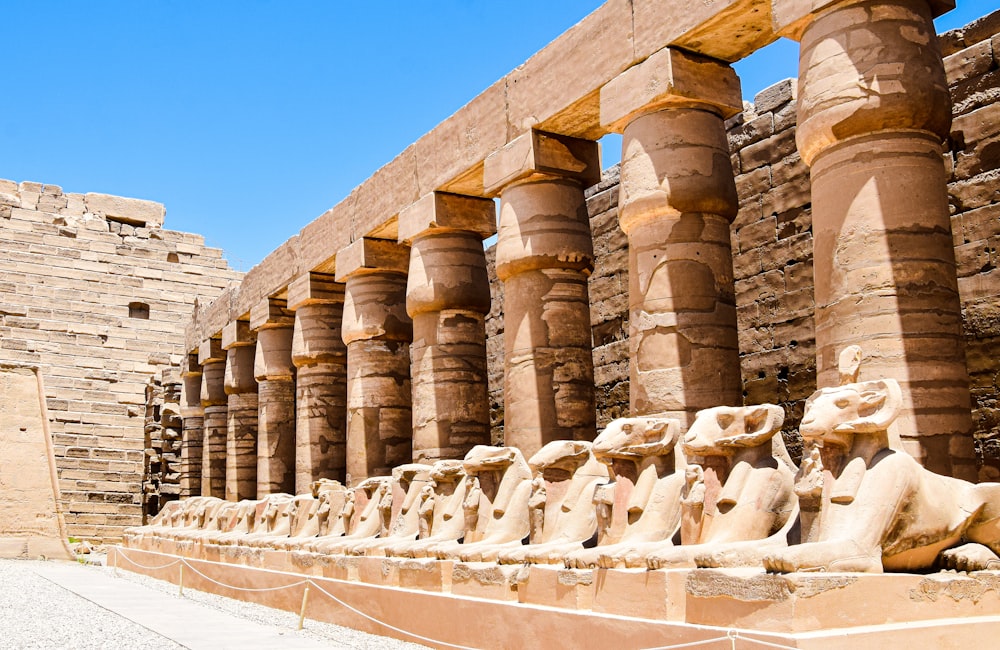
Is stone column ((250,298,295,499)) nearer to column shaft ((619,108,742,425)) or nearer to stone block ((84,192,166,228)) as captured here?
column shaft ((619,108,742,425))

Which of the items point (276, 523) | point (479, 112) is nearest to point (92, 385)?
point (276, 523)

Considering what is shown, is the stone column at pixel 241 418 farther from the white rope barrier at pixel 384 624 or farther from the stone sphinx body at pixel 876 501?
the stone sphinx body at pixel 876 501

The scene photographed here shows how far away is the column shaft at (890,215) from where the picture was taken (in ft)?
20.2

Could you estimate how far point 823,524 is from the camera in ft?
16.3

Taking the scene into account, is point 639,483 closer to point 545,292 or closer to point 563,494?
point 563,494

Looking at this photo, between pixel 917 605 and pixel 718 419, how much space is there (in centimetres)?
159

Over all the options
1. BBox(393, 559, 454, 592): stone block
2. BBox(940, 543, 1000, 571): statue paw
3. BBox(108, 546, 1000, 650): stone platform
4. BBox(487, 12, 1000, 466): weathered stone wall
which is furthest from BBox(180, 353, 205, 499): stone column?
BBox(940, 543, 1000, 571): statue paw

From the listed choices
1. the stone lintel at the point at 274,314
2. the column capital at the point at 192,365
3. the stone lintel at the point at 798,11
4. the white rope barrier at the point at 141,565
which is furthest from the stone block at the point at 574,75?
the column capital at the point at 192,365

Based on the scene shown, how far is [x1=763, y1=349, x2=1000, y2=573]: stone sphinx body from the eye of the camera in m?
4.79

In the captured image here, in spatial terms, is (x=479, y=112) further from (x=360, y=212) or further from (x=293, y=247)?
(x=293, y=247)

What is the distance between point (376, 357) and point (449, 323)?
1.98 meters

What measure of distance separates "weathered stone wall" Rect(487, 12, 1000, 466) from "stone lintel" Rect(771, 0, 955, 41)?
296cm

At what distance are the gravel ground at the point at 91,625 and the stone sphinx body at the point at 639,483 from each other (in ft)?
5.73

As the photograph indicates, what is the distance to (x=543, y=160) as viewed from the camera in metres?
9.52
